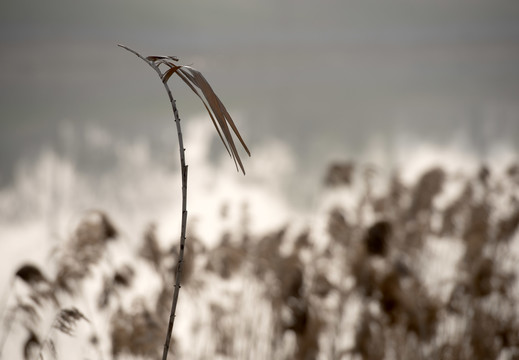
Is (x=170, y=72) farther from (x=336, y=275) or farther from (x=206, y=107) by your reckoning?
(x=336, y=275)

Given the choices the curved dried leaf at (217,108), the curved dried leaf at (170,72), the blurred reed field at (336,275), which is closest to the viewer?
the curved dried leaf at (217,108)

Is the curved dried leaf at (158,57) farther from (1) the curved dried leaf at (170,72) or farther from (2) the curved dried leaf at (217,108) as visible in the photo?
(2) the curved dried leaf at (217,108)

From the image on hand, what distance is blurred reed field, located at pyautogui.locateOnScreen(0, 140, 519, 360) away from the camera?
4598 millimetres

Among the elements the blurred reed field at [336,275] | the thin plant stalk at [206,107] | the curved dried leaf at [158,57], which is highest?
the curved dried leaf at [158,57]

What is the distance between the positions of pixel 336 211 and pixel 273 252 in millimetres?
943

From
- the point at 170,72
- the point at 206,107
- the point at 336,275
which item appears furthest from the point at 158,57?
the point at 336,275

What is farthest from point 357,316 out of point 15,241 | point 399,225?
point 15,241

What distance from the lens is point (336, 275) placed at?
19.1 ft

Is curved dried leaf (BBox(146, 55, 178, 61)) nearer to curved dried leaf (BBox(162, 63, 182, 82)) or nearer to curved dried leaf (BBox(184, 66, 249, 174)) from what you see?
curved dried leaf (BBox(162, 63, 182, 82))

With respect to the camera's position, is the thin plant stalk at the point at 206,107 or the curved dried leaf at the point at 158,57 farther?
the curved dried leaf at the point at 158,57

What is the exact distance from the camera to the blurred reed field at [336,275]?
460 centimetres

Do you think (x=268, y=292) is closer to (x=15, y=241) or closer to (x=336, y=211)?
(x=336, y=211)

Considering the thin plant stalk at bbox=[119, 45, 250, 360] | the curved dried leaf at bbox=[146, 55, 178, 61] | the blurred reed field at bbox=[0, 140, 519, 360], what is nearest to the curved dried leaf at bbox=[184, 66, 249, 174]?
the thin plant stalk at bbox=[119, 45, 250, 360]

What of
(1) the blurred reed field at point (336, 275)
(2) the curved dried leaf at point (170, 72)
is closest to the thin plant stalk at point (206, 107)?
(2) the curved dried leaf at point (170, 72)
